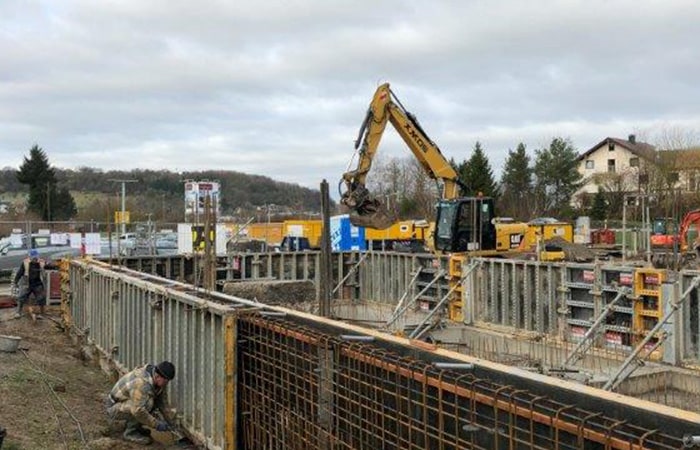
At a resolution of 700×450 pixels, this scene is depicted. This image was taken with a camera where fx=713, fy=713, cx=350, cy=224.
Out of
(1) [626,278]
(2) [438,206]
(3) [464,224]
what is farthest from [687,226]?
(1) [626,278]

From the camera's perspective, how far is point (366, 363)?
4793mm

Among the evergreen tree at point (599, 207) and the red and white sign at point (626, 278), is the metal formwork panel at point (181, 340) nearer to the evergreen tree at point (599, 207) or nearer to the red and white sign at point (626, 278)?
the red and white sign at point (626, 278)

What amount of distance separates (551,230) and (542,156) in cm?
4258

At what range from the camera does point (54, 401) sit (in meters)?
A: 8.71

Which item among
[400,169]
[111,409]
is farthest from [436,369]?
[400,169]

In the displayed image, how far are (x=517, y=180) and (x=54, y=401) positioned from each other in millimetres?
63282

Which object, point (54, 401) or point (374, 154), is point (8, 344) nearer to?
point (54, 401)

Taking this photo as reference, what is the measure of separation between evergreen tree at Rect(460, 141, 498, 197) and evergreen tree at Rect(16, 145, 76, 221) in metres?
40.2

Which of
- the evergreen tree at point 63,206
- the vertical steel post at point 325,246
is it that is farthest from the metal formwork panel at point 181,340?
the evergreen tree at point 63,206

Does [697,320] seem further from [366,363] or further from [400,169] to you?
[400,169]

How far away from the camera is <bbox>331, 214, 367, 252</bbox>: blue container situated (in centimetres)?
3209

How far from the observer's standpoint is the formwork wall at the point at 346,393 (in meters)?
3.43

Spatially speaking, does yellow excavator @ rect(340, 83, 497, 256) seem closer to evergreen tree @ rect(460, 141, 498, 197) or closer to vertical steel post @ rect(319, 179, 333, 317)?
vertical steel post @ rect(319, 179, 333, 317)

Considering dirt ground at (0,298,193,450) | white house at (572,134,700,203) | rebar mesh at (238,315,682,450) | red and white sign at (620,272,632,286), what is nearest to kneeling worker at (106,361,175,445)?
dirt ground at (0,298,193,450)
